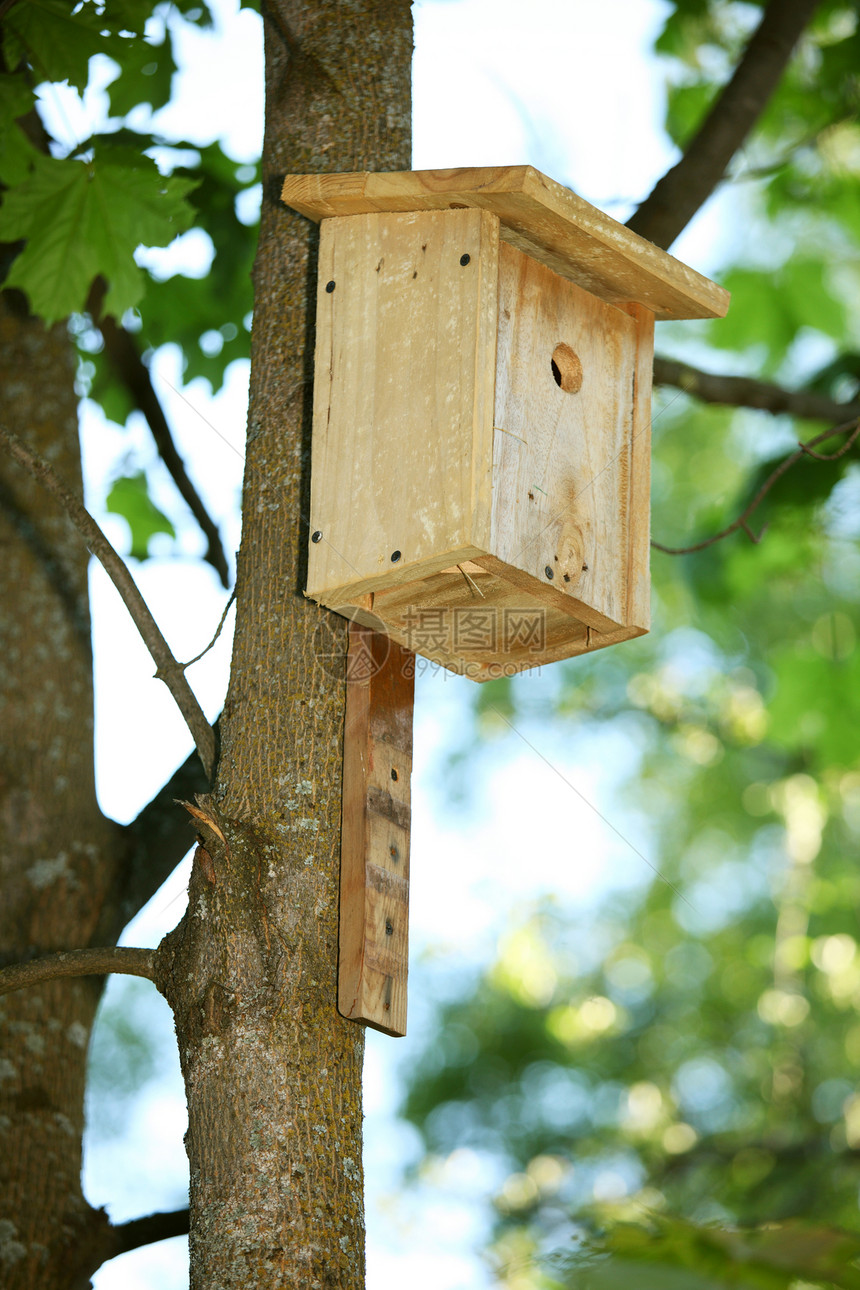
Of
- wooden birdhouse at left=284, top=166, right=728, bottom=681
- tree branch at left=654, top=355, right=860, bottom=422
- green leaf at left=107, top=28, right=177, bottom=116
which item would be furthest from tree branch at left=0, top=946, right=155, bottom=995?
green leaf at left=107, top=28, right=177, bottom=116

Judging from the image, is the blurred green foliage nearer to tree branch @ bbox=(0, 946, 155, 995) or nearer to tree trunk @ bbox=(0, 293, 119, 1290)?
tree trunk @ bbox=(0, 293, 119, 1290)

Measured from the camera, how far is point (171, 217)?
279 cm

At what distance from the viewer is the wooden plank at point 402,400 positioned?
189 cm

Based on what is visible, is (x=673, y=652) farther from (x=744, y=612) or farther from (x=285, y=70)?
(x=285, y=70)

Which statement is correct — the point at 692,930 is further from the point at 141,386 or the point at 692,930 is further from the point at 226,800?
the point at 226,800

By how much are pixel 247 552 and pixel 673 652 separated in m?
8.21

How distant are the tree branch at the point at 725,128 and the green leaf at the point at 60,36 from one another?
1126mm

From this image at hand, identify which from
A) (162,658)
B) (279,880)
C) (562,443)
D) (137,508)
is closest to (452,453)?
(562,443)

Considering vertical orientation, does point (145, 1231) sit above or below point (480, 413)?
below

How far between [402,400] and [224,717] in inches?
21.2

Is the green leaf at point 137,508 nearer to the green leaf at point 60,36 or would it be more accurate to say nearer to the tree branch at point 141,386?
the tree branch at point 141,386

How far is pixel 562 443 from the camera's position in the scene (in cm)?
207

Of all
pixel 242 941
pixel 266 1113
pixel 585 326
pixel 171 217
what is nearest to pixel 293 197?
pixel 585 326

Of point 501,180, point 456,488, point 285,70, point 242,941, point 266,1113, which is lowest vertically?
point 266,1113
